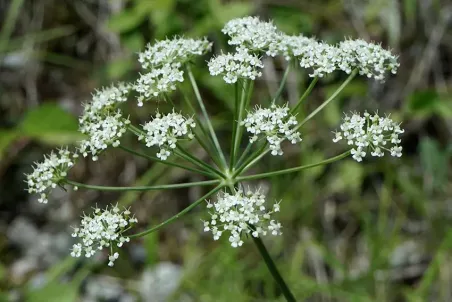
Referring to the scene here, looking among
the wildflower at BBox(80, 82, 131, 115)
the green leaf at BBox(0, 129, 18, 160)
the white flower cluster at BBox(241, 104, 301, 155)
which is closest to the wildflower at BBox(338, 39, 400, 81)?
the white flower cluster at BBox(241, 104, 301, 155)

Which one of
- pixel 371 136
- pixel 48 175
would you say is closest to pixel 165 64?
pixel 48 175

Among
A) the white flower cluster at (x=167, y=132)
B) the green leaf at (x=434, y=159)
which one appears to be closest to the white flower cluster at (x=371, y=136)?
the white flower cluster at (x=167, y=132)

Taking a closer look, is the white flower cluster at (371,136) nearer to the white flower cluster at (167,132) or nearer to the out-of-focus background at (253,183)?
the white flower cluster at (167,132)

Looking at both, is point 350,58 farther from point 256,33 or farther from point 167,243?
point 167,243

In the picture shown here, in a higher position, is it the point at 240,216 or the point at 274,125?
the point at 274,125

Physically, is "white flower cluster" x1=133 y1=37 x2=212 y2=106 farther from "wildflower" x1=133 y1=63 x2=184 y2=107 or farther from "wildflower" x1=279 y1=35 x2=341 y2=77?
"wildflower" x1=279 y1=35 x2=341 y2=77

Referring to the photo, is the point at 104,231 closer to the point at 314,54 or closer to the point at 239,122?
the point at 239,122
